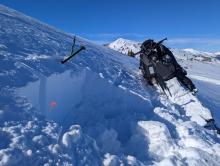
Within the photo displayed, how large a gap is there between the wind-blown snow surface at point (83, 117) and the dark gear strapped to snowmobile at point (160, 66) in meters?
0.58

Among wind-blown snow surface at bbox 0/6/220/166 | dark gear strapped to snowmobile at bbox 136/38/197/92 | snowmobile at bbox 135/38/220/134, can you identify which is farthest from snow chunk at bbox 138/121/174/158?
dark gear strapped to snowmobile at bbox 136/38/197/92

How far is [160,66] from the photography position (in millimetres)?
14234

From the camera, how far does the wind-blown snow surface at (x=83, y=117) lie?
7078 millimetres

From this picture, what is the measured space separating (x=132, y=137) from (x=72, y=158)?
260 centimetres

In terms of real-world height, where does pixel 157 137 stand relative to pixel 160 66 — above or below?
below

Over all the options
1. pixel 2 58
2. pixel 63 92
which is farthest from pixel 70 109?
pixel 2 58

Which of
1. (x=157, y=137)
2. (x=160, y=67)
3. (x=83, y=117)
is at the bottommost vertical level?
(x=157, y=137)

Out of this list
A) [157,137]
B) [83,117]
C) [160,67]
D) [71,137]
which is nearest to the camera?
[71,137]

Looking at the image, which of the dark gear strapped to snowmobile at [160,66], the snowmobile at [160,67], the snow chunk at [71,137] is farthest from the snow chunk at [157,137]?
the dark gear strapped to snowmobile at [160,66]

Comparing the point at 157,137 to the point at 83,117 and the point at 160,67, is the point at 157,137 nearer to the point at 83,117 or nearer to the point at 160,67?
the point at 83,117

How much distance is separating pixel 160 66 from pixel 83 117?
568 centimetres

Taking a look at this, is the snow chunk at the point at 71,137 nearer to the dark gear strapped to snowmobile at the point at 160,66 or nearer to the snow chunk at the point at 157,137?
the snow chunk at the point at 157,137

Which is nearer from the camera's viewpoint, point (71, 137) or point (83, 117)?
point (71, 137)

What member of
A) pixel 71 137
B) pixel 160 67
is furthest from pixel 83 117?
pixel 160 67
